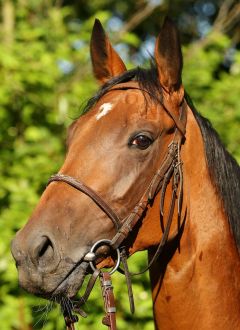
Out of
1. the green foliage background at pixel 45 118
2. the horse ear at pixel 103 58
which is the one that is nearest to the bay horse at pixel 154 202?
the horse ear at pixel 103 58

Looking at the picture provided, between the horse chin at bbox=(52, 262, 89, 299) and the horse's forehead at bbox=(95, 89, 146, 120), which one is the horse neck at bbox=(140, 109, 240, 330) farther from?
the horse chin at bbox=(52, 262, 89, 299)

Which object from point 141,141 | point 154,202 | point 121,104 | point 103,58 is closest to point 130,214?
point 154,202

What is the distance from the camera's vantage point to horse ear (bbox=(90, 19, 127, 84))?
3.02 m

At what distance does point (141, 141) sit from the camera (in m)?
2.57

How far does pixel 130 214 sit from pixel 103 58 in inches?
35.0

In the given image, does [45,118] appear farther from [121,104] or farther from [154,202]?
[154,202]

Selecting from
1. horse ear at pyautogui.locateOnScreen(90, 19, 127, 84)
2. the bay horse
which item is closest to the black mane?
the bay horse

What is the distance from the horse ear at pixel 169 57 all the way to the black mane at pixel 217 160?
1.8 inches

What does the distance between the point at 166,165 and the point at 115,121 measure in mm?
279

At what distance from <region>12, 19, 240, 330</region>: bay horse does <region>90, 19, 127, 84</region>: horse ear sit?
29 centimetres

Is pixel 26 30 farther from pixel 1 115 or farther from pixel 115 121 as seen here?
pixel 115 121

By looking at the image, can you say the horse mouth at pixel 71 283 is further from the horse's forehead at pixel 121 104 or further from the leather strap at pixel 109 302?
the horse's forehead at pixel 121 104

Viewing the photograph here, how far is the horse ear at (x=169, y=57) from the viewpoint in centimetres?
261

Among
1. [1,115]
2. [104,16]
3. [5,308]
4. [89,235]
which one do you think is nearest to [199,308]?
[89,235]
